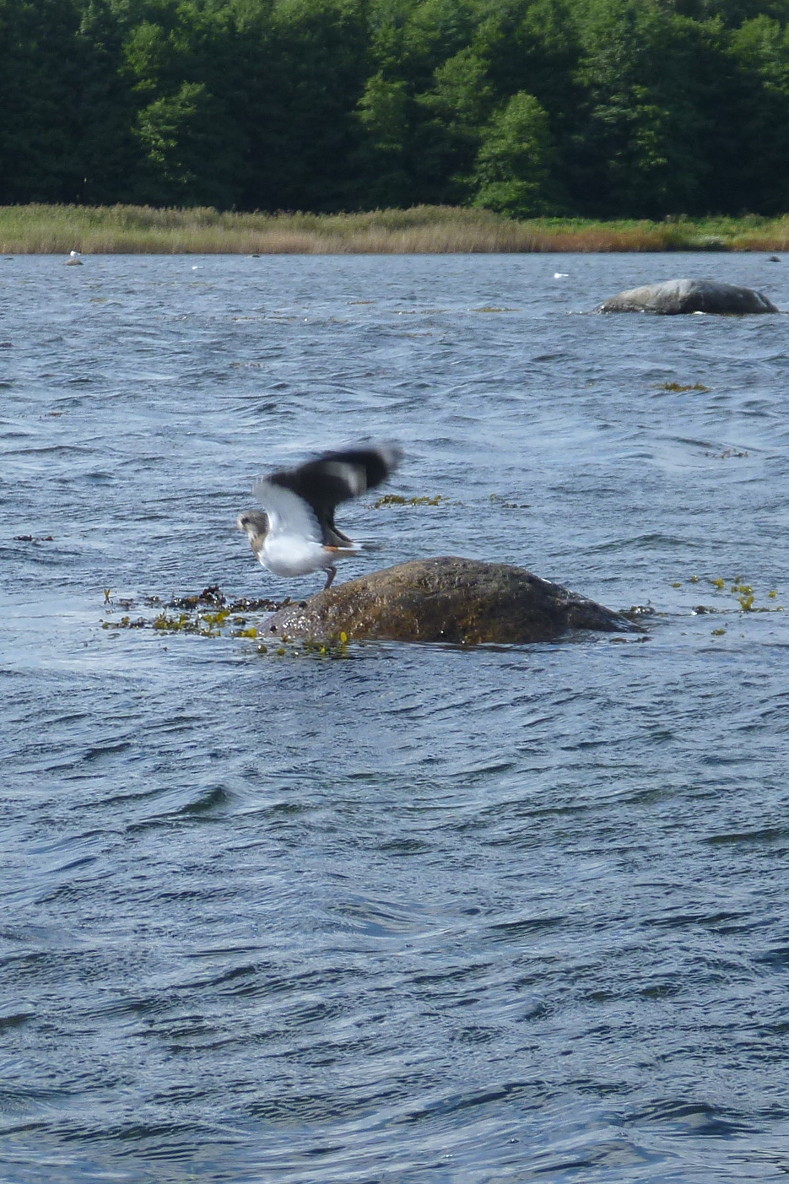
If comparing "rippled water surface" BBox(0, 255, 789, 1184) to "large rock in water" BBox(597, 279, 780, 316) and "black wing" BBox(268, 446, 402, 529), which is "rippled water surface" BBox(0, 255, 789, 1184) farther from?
"large rock in water" BBox(597, 279, 780, 316)

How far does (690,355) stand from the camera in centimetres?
2041

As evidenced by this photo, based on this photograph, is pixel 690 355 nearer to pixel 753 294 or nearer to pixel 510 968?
pixel 753 294

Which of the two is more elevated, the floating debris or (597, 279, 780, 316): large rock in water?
(597, 279, 780, 316): large rock in water

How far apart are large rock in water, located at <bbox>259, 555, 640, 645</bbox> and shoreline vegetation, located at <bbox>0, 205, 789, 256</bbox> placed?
34.9 m

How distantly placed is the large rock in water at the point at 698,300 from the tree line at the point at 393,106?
134ft

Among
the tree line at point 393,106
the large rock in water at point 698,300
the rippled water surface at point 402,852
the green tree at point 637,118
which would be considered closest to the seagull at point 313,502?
the rippled water surface at point 402,852

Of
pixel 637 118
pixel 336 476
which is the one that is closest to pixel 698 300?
pixel 336 476

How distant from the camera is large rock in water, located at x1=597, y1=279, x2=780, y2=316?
2594 cm

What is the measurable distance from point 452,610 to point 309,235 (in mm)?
38861

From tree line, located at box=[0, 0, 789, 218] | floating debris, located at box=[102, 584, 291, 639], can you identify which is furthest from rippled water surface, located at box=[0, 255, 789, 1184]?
tree line, located at box=[0, 0, 789, 218]

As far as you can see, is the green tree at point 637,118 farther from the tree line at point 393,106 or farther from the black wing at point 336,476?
the black wing at point 336,476

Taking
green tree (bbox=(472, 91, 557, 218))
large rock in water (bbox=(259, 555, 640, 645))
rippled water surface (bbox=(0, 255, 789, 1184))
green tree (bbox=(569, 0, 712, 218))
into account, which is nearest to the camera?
rippled water surface (bbox=(0, 255, 789, 1184))

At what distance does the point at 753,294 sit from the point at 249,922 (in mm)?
23149

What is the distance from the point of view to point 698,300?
26.1 metres
